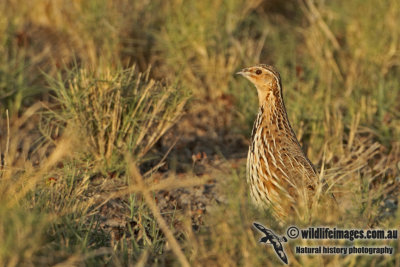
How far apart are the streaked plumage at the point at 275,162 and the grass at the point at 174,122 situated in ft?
0.79

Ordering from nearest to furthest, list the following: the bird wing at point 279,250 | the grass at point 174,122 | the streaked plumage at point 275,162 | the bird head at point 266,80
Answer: the bird wing at point 279,250 → the grass at point 174,122 → the streaked plumage at point 275,162 → the bird head at point 266,80

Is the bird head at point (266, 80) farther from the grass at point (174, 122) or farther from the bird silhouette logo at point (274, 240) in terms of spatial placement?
the bird silhouette logo at point (274, 240)

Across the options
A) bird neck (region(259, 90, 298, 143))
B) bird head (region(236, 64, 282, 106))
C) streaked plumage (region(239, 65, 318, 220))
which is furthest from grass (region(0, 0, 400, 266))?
bird head (region(236, 64, 282, 106))

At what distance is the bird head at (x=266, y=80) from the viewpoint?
574 centimetres

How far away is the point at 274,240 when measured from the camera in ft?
13.7

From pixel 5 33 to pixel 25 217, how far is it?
4368 millimetres

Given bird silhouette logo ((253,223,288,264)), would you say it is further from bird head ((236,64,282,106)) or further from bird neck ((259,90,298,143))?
bird head ((236,64,282,106))

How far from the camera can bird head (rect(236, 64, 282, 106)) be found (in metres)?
5.74

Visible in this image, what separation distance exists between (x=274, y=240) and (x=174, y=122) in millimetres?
2607

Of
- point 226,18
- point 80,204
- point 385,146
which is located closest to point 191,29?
point 226,18

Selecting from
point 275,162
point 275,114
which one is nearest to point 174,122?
point 275,114

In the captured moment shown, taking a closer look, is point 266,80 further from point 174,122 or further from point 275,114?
point 174,122

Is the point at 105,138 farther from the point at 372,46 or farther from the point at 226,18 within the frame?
the point at 372,46

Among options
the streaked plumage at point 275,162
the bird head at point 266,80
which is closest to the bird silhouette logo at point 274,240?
the streaked plumage at point 275,162
